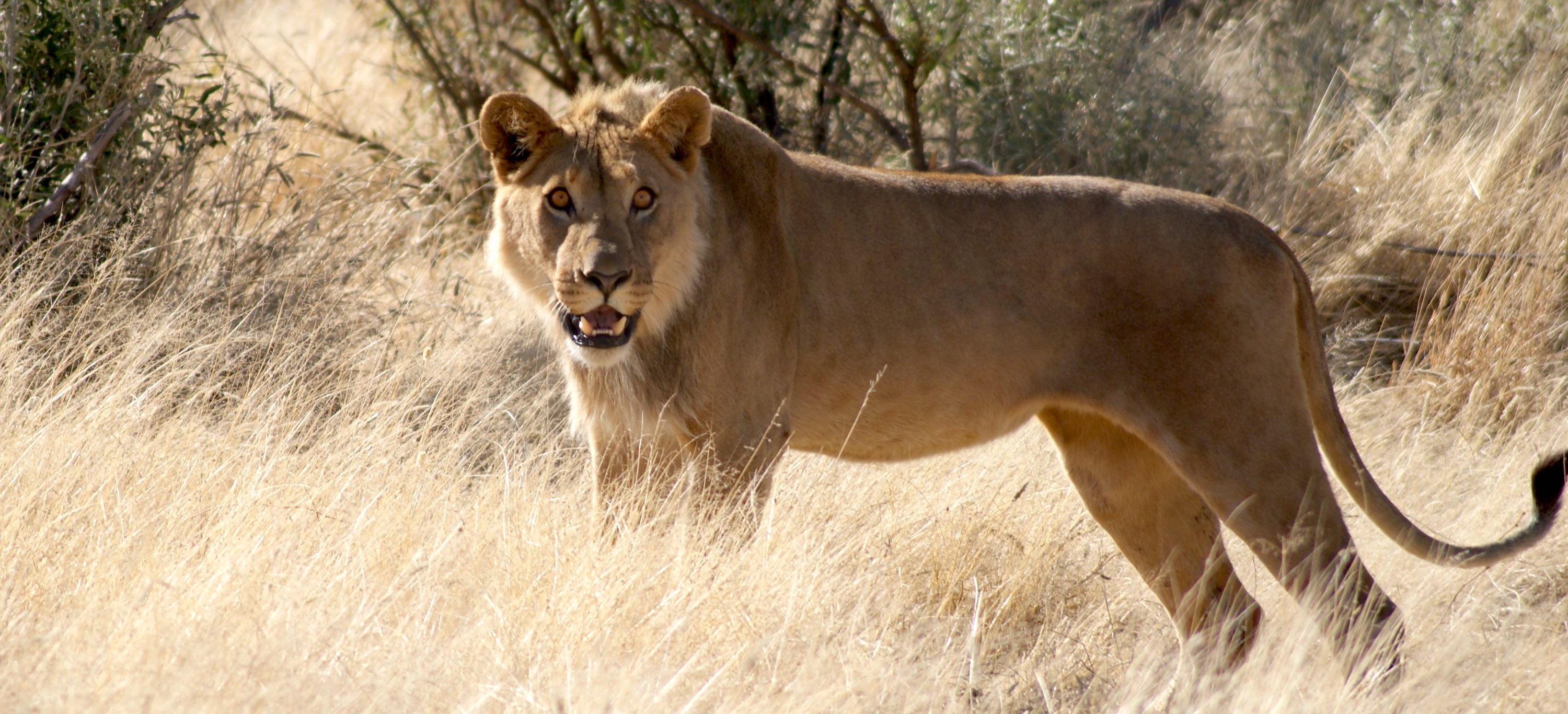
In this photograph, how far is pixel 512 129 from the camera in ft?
13.1

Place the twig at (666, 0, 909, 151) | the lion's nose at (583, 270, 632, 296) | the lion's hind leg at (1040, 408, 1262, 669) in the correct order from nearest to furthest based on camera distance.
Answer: the lion's nose at (583, 270, 632, 296) < the lion's hind leg at (1040, 408, 1262, 669) < the twig at (666, 0, 909, 151)

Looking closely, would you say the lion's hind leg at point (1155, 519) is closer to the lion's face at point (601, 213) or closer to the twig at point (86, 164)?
the lion's face at point (601, 213)

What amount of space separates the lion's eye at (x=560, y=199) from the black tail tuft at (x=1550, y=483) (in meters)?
2.79

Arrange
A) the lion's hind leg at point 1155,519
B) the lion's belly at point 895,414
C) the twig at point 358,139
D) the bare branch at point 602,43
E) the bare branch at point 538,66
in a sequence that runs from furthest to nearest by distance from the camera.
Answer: the bare branch at point 538,66 < the bare branch at point 602,43 < the twig at point 358,139 < the lion's hind leg at point 1155,519 < the lion's belly at point 895,414

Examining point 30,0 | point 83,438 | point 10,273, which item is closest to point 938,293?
point 83,438

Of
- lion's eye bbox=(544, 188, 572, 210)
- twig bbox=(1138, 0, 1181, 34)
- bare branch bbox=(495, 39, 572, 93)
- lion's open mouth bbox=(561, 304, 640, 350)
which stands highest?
lion's eye bbox=(544, 188, 572, 210)

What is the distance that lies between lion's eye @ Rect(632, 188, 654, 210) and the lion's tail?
198 cm

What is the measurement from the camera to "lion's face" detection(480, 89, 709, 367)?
Answer: 3797mm

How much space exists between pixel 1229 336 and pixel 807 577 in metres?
1.43

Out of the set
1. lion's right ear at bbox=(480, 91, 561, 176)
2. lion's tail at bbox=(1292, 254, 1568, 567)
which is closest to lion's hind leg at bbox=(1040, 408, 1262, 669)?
lion's tail at bbox=(1292, 254, 1568, 567)

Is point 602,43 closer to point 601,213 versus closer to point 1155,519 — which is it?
point 601,213

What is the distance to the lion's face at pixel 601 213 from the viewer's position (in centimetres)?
380

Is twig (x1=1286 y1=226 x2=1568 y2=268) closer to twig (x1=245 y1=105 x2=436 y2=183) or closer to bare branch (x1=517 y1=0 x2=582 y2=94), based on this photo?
bare branch (x1=517 y1=0 x2=582 y2=94)

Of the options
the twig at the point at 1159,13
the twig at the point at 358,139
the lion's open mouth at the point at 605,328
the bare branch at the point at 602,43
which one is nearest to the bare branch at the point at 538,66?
the bare branch at the point at 602,43
